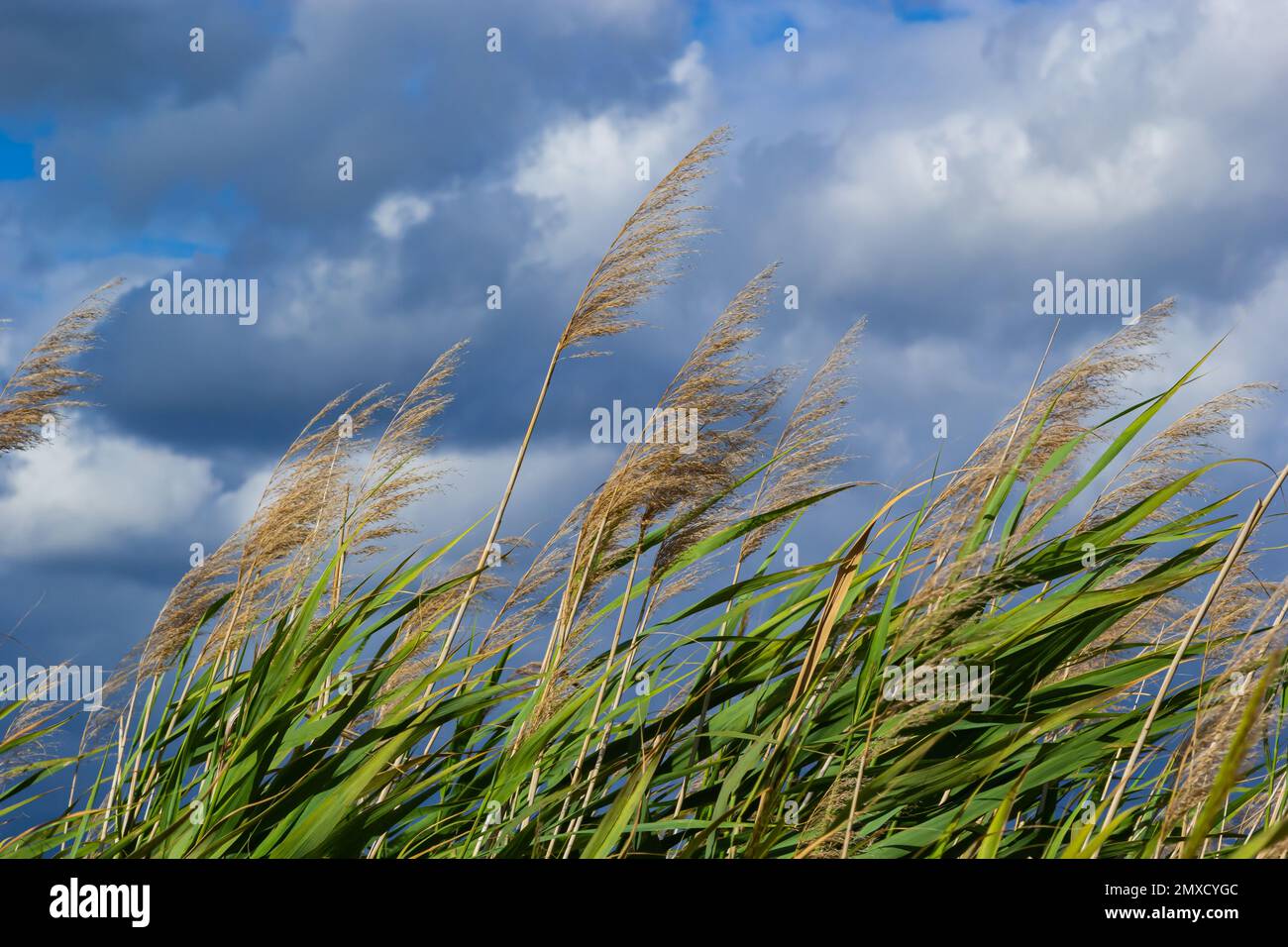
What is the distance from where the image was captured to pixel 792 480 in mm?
3262

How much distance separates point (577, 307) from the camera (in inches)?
122

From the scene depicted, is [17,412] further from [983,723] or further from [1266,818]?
[1266,818]
